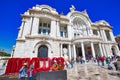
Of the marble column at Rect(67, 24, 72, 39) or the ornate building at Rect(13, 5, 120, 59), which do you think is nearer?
the ornate building at Rect(13, 5, 120, 59)

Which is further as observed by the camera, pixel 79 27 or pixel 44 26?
pixel 79 27

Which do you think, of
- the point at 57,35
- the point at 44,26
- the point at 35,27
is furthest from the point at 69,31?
the point at 35,27

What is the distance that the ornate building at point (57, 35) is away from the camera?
66.2 ft

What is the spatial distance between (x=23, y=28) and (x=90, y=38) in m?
18.5

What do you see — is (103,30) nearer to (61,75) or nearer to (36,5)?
(36,5)

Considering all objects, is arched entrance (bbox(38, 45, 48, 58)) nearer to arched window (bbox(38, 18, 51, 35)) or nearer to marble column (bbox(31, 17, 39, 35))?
marble column (bbox(31, 17, 39, 35))

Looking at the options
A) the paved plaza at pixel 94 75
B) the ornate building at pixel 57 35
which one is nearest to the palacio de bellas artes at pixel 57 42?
the ornate building at pixel 57 35

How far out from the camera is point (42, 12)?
2358 centimetres

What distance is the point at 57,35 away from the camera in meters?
23.5

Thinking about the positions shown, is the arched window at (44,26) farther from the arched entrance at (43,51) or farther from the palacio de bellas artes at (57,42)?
the arched entrance at (43,51)

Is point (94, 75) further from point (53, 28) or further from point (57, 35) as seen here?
point (53, 28)

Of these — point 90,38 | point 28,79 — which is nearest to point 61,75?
point 28,79

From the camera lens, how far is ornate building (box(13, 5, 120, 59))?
20188 millimetres

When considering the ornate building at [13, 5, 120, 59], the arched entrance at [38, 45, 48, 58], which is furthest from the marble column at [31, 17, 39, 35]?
the arched entrance at [38, 45, 48, 58]
